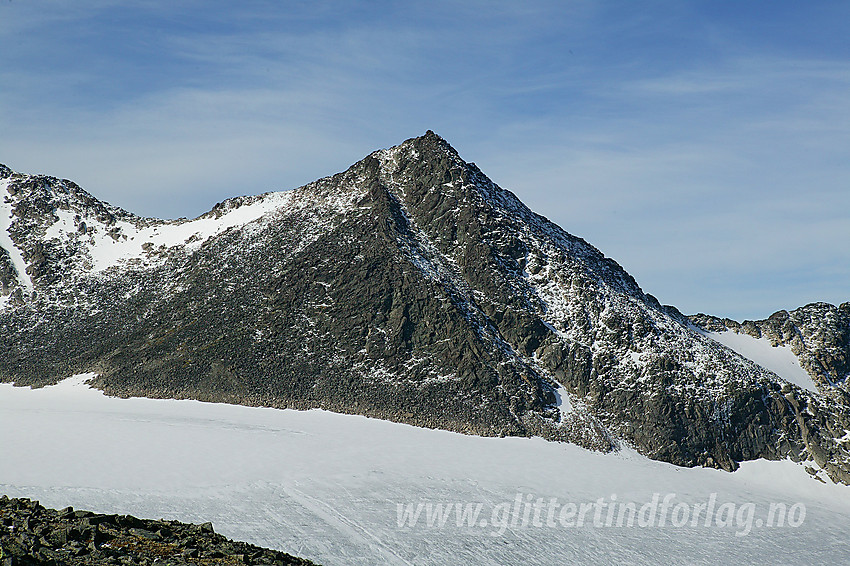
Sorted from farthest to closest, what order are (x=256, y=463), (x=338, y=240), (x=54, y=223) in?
(x=54, y=223) < (x=338, y=240) < (x=256, y=463)

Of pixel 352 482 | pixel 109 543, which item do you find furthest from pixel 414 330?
pixel 109 543

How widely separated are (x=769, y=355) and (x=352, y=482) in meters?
52.2

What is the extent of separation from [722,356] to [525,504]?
3056cm

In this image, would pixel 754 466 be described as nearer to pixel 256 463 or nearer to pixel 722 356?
pixel 722 356

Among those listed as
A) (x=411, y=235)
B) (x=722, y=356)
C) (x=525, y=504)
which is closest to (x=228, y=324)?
(x=411, y=235)

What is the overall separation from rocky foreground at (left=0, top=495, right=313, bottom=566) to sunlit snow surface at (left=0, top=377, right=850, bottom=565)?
364 inches

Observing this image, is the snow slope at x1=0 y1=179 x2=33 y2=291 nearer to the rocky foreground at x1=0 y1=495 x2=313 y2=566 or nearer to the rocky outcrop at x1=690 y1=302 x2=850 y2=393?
the rocky foreground at x1=0 y1=495 x2=313 y2=566

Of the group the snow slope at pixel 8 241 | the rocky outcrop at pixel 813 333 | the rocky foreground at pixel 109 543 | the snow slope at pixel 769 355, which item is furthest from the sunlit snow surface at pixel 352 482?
the rocky outcrop at pixel 813 333

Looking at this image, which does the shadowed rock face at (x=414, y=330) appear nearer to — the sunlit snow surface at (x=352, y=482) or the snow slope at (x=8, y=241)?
the snow slope at (x=8, y=241)

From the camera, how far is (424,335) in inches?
2386

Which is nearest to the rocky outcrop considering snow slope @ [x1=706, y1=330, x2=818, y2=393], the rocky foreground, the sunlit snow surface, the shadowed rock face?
snow slope @ [x1=706, y1=330, x2=818, y2=393]

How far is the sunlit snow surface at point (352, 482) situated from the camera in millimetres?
32500

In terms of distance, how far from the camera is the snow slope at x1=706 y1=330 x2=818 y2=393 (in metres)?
70.2

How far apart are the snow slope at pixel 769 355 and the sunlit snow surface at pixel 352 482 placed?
18412 millimetres
